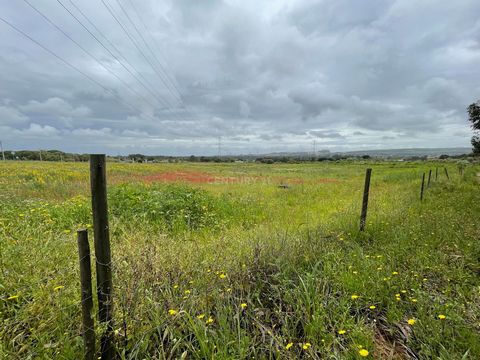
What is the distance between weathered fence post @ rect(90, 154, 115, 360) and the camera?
2205mm

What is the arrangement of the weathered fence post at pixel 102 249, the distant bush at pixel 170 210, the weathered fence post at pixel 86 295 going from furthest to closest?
the distant bush at pixel 170 210, the weathered fence post at pixel 102 249, the weathered fence post at pixel 86 295

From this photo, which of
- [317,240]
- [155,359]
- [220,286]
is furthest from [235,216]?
[155,359]

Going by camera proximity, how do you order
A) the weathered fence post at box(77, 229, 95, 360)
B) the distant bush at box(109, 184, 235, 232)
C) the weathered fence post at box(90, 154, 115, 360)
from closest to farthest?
the weathered fence post at box(77, 229, 95, 360), the weathered fence post at box(90, 154, 115, 360), the distant bush at box(109, 184, 235, 232)

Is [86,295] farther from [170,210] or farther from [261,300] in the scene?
[170,210]

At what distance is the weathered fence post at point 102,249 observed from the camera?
221 cm

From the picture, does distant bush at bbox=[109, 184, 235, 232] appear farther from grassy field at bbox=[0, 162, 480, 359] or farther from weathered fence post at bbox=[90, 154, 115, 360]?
weathered fence post at bbox=[90, 154, 115, 360]

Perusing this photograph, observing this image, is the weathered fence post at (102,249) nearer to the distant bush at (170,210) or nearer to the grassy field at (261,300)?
the grassy field at (261,300)

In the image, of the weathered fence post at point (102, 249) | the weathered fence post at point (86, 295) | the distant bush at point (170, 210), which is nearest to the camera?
the weathered fence post at point (86, 295)

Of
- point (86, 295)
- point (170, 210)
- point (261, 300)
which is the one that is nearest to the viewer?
point (86, 295)

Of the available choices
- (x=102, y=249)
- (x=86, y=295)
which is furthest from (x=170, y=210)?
(x=86, y=295)

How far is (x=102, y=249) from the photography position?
→ 7.53 ft

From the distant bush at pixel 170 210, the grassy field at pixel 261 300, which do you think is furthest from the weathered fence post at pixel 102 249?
the distant bush at pixel 170 210

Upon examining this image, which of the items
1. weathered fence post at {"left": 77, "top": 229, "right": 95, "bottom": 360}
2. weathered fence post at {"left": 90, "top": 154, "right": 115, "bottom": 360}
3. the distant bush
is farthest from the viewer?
the distant bush

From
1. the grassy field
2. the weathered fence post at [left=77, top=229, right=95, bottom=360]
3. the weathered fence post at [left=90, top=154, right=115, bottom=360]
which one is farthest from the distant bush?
the weathered fence post at [left=77, top=229, right=95, bottom=360]
